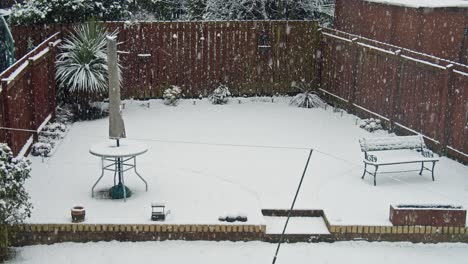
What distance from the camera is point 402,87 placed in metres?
12.1

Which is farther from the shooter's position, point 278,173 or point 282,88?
point 282,88

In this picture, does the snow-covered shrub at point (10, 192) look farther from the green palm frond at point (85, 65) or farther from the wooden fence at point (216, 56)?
the wooden fence at point (216, 56)

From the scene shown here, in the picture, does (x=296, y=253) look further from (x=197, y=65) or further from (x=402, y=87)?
(x=197, y=65)

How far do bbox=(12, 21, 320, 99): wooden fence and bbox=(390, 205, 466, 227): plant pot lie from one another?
852 cm

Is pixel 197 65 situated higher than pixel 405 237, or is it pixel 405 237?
pixel 197 65

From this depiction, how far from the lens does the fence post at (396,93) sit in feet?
39.9

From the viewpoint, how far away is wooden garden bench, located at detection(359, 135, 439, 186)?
30.7 ft

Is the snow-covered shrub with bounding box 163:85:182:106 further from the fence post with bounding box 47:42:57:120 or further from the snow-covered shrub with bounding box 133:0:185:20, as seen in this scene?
the snow-covered shrub with bounding box 133:0:185:20

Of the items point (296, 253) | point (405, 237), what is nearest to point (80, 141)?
point (296, 253)

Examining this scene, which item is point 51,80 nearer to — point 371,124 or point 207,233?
point 207,233

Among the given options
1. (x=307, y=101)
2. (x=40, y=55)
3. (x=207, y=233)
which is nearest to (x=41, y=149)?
(x=40, y=55)

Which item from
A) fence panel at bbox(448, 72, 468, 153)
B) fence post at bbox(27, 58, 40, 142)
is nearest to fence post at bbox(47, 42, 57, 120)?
fence post at bbox(27, 58, 40, 142)

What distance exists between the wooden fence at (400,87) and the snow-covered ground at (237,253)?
3.40 metres

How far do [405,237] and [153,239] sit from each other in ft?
10.8
